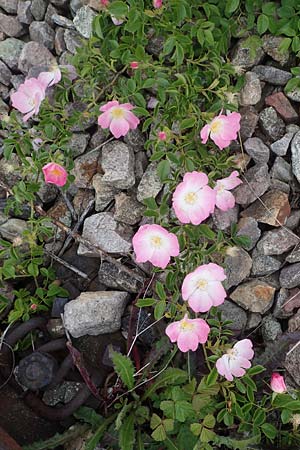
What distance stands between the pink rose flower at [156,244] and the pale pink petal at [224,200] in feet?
0.76

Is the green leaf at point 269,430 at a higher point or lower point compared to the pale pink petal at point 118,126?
lower

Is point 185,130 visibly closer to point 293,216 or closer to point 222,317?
point 293,216

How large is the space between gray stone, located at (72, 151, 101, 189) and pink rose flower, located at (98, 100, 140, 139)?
0.19m

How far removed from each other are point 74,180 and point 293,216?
2.35 ft

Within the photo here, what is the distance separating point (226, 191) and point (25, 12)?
1.05 m

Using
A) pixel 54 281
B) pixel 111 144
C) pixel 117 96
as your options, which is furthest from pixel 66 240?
pixel 117 96

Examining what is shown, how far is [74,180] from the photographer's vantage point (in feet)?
7.35

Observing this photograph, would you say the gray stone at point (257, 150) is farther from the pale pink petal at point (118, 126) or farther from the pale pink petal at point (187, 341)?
the pale pink petal at point (187, 341)

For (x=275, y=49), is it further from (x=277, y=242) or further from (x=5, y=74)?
(x=5, y=74)

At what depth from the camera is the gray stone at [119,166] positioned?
87.2 inches

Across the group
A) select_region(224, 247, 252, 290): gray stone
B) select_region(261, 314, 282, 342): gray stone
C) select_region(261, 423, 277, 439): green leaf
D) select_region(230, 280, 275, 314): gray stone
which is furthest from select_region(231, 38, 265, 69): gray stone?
select_region(261, 423, 277, 439): green leaf

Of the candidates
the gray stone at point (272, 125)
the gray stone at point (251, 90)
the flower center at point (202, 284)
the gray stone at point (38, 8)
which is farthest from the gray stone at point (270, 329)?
the gray stone at point (38, 8)

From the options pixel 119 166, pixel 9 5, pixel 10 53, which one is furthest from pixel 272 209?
pixel 9 5

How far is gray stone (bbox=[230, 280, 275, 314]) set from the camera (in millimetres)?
2107
